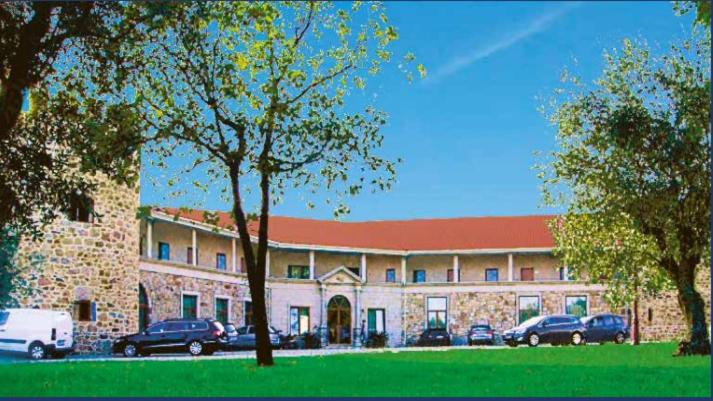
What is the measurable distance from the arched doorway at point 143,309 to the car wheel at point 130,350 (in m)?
2.25

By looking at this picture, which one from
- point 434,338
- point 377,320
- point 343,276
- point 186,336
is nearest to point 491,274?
point 434,338

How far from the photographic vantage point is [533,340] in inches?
1359

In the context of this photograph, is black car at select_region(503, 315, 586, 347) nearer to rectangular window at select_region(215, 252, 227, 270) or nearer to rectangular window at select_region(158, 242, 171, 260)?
rectangular window at select_region(215, 252, 227, 270)

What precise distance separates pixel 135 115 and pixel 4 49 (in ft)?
11.1

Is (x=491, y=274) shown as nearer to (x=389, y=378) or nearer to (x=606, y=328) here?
(x=606, y=328)

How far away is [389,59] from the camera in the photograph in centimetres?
2200

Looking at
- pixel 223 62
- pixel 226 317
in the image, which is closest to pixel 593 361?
pixel 223 62

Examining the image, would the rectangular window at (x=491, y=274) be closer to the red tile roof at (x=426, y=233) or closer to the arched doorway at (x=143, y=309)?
the red tile roof at (x=426, y=233)

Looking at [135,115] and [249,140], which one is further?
[249,140]

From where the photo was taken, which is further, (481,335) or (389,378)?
(481,335)

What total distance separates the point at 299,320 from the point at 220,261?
6.37 meters

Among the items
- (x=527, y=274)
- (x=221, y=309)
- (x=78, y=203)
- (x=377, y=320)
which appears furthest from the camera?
(x=221, y=309)

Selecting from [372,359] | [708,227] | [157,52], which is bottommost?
[372,359]

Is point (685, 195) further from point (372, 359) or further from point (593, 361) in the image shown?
point (372, 359)
